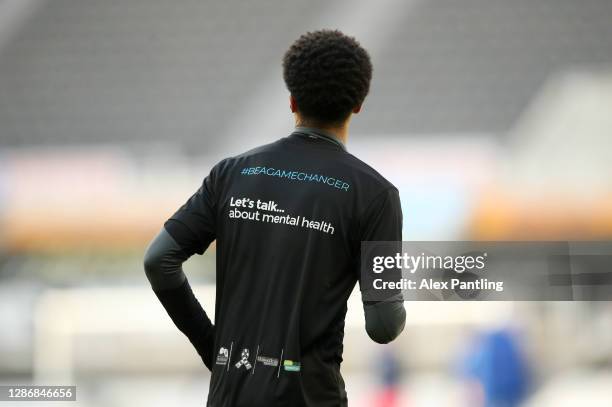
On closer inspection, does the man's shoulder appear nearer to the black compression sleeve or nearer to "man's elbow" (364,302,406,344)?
"man's elbow" (364,302,406,344)

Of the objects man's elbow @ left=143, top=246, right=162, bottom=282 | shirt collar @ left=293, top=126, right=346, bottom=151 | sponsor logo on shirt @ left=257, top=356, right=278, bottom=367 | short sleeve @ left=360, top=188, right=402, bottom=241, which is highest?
shirt collar @ left=293, top=126, right=346, bottom=151

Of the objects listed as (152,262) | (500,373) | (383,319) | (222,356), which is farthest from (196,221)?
(500,373)

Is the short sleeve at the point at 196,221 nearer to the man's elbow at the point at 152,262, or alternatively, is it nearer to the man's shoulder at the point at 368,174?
the man's elbow at the point at 152,262

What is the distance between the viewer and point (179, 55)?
19.6 feet

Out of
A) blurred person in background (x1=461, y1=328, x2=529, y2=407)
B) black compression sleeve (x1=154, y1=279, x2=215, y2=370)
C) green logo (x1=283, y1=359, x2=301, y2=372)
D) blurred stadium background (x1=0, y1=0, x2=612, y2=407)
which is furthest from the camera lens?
blurred stadium background (x1=0, y1=0, x2=612, y2=407)

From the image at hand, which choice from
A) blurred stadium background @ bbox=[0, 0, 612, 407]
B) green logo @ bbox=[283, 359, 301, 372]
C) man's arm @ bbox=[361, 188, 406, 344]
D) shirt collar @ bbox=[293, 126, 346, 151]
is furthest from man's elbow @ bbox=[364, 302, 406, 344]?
blurred stadium background @ bbox=[0, 0, 612, 407]

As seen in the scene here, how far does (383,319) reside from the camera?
3.87ft

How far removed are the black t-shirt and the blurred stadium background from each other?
3.85m

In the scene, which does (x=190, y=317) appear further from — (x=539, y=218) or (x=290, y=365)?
(x=539, y=218)

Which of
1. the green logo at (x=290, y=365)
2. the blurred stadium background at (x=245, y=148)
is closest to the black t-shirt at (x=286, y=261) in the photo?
the green logo at (x=290, y=365)

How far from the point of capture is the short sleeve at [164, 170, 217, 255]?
1227 mm

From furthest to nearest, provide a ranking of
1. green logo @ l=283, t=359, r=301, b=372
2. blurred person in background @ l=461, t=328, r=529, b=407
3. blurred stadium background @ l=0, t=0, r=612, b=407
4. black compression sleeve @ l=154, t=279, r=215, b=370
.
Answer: blurred stadium background @ l=0, t=0, r=612, b=407, blurred person in background @ l=461, t=328, r=529, b=407, black compression sleeve @ l=154, t=279, r=215, b=370, green logo @ l=283, t=359, r=301, b=372

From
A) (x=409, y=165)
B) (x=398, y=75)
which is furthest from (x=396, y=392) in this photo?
(x=398, y=75)

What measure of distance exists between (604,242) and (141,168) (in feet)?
9.60
